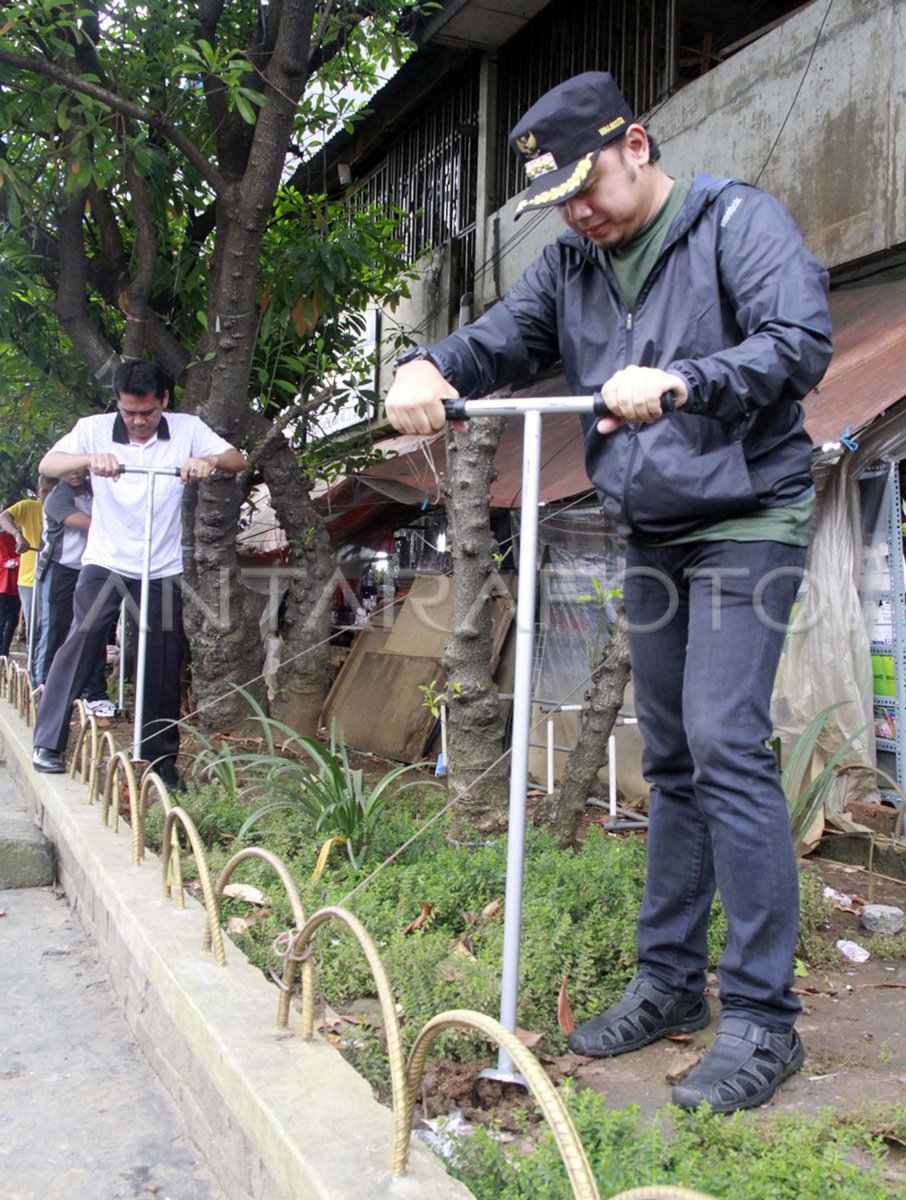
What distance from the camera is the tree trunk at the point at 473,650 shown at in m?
3.84

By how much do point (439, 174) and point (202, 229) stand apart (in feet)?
13.7

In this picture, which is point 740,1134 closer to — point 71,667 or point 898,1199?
point 898,1199

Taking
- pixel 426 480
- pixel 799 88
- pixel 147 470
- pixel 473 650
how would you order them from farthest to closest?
pixel 426 480 < pixel 799 88 < pixel 147 470 < pixel 473 650

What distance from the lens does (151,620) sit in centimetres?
469

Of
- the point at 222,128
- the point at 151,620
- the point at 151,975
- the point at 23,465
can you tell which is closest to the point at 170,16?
the point at 222,128

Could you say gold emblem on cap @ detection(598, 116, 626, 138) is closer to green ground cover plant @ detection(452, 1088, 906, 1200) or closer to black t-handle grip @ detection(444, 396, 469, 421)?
black t-handle grip @ detection(444, 396, 469, 421)

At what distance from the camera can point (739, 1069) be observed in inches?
77.1

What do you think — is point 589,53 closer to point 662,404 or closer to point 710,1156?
point 662,404

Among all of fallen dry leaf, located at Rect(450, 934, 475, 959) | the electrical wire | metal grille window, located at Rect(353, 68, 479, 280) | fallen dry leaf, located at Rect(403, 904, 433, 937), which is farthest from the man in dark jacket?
metal grille window, located at Rect(353, 68, 479, 280)

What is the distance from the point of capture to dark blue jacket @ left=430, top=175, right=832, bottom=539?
1.92m

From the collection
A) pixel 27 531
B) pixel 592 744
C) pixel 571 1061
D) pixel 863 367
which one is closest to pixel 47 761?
pixel 592 744

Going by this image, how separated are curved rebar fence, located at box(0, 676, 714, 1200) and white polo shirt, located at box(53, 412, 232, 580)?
83 centimetres

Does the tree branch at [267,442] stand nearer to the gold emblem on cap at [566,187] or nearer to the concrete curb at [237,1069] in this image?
Answer: the concrete curb at [237,1069]

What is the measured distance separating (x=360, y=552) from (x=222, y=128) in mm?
4501
